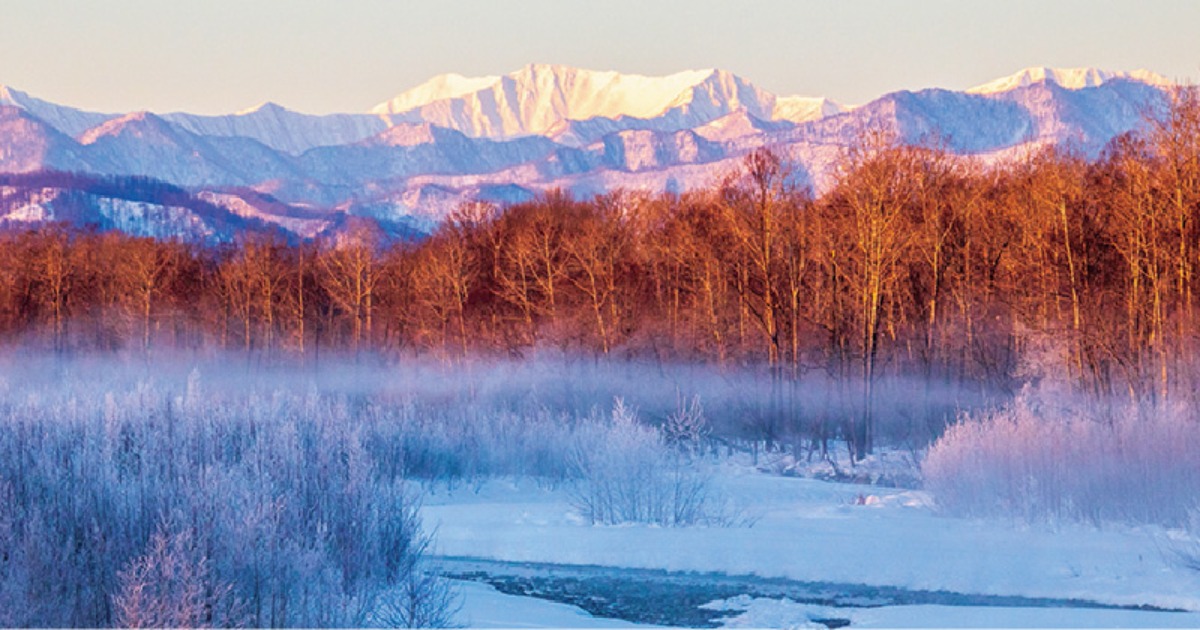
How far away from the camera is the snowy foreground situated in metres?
13.5

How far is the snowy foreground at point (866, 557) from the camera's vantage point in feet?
44.3

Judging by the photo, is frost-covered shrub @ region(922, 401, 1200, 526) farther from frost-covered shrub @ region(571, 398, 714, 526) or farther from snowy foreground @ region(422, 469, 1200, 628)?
frost-covered shrub @ region(571, 398, 714, 526)

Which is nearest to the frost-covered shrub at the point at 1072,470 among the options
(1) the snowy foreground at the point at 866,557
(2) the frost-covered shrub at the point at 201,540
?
(1) the snowy foreground at the point at 866,557

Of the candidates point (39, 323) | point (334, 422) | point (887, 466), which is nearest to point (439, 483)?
point (334, 422)

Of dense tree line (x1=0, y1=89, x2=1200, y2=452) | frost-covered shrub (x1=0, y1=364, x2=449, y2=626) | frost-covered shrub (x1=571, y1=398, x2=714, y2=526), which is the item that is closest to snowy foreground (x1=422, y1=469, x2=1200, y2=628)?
frost-covered shrub (x1=571, y1=398, x2=714, y2=526)

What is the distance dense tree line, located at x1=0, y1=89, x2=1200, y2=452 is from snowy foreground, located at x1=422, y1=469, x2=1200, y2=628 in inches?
578

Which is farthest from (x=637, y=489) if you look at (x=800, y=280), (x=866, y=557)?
(x=800, y=280)

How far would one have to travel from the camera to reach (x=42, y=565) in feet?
32.9

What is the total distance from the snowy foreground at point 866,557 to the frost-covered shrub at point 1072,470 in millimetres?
663

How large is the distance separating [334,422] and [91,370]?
37.8 m

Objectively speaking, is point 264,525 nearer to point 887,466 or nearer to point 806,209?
point 887,466

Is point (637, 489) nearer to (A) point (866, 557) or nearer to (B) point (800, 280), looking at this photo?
(A) point (866, 557)

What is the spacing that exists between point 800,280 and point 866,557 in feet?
89.7

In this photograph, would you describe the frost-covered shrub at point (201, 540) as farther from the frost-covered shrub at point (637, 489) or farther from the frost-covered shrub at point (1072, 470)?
the frost-covered shrub at point (1072, 470)
